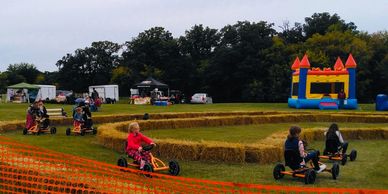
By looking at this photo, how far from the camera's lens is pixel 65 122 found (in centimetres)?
2248

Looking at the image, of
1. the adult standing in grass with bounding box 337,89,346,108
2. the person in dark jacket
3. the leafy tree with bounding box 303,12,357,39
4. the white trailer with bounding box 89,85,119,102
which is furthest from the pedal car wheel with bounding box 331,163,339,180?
the leafy tree with bounding box 303,12,357,39

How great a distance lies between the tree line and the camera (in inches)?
2338

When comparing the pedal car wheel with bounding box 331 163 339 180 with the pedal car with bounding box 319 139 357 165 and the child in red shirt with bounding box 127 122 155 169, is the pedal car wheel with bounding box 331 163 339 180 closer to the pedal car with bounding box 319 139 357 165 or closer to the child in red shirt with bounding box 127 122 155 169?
the pedal car with bounding box 319 139 357 165

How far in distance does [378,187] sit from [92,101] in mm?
24977

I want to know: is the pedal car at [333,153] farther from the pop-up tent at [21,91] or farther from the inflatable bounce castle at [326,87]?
the pop-up tent at [21,91]

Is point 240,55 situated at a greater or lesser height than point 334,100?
greater

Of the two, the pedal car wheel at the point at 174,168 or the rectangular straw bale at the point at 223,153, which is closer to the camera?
the pedal car wheel at the point at 174,168

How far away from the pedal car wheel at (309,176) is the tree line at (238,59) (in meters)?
49.0

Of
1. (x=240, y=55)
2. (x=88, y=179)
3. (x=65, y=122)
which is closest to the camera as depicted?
(x=88, y=179)

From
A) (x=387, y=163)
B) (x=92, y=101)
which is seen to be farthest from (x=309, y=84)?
(x=387, y=163)

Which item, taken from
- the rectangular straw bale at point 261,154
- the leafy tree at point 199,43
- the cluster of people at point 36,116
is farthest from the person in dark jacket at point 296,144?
the leafy tree at point 199,43

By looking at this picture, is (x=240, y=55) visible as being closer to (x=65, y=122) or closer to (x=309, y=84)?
(x=309, y=84)

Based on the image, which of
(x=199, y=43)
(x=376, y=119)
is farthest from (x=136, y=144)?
(x=199, y=43)

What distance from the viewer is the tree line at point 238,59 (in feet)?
195
